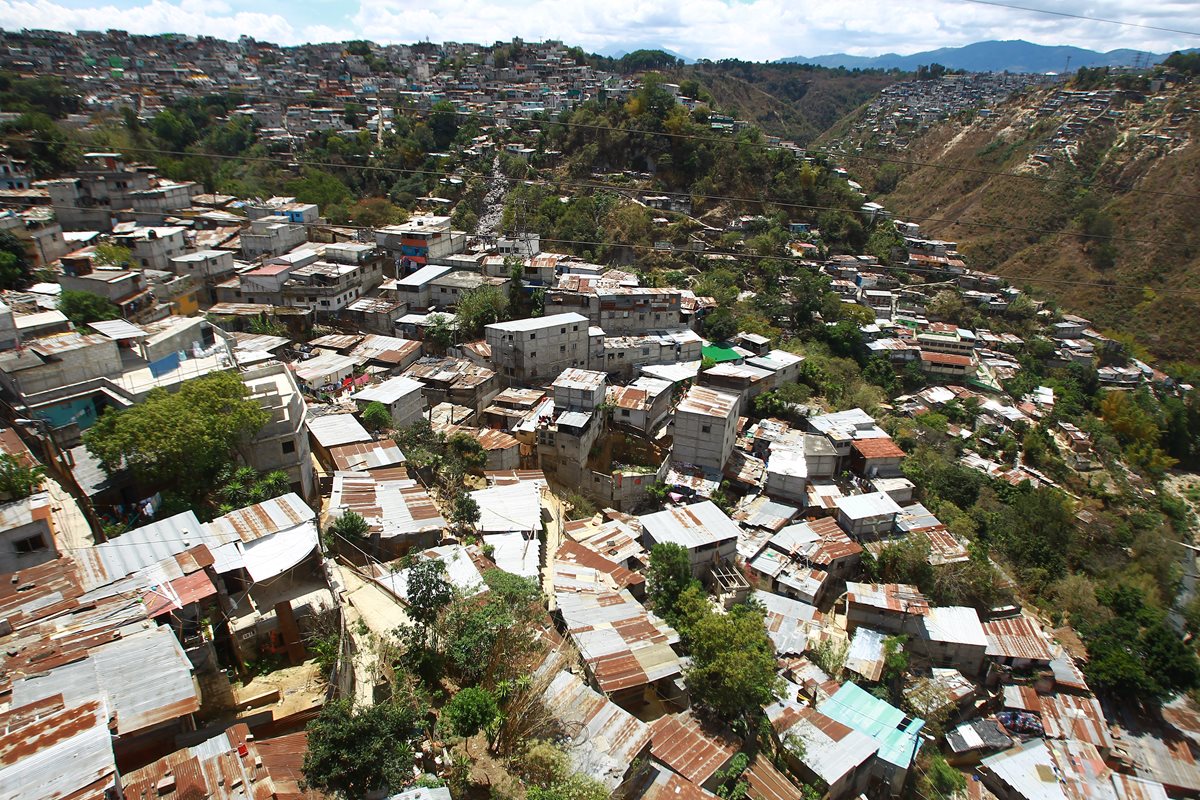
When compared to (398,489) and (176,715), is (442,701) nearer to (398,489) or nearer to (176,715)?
(176,715)

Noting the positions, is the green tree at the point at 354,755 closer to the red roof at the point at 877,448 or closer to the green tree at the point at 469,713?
the green tree at the point at 469,713

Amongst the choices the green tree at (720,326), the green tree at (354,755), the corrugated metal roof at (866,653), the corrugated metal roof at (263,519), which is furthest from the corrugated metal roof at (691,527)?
the green tree at (720,326)

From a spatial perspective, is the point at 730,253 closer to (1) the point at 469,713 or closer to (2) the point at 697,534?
(2) the point at 697,534

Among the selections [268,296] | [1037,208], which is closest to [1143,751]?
[268,296]

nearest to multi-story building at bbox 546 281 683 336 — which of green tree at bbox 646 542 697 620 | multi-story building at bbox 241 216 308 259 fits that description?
multi-story building at bbox 241 216 308 259

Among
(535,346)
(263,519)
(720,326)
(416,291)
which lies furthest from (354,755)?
(720,326)

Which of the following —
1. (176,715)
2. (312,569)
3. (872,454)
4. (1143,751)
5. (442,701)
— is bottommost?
(1143,751)

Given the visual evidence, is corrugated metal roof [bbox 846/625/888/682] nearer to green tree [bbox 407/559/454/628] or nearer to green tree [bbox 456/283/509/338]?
green tree [bbox 407/559/454/628]
